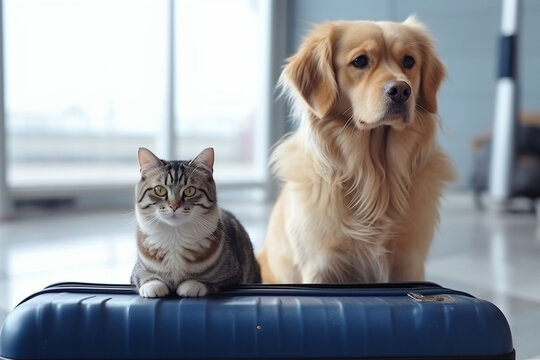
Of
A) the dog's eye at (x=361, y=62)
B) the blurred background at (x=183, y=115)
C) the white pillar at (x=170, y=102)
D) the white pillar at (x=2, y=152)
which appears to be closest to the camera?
the dog's eye at (x=361, y=62)

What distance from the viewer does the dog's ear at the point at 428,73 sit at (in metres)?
1.56

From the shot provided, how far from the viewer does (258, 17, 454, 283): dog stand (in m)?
1.50

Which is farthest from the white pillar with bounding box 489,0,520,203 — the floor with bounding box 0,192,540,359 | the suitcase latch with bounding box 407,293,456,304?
the suitcase latch with bounding box 407,293,456,304

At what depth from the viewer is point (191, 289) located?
114 cm

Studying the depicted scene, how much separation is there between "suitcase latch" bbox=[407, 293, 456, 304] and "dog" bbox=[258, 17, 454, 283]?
32 centimetres

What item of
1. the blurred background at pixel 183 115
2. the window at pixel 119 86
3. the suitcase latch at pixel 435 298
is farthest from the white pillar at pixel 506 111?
the suitcase latch at pixel 435 298

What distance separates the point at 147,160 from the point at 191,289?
31 cm

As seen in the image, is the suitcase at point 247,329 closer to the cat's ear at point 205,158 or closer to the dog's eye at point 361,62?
the cat's ear at point 205,158

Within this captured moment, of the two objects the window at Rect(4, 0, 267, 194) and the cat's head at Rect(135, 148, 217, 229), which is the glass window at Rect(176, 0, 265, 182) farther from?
the cat's head at Rect(135, 148, 217, 229)

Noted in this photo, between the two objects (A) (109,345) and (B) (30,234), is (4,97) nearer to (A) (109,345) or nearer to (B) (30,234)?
(B) (30,234)

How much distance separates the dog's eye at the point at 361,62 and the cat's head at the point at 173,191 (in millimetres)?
543

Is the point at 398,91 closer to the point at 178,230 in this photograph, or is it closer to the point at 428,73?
the point at 428,73

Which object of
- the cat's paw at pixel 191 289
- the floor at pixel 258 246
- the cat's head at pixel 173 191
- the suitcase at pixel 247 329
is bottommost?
the floor at pixel 258 246

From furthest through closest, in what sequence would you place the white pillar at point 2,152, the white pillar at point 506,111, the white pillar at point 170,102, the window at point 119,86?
the white pillar at point 170,102, the white pillar at point 506,111, the window at point 119,86, the white pillar at point 2,152
